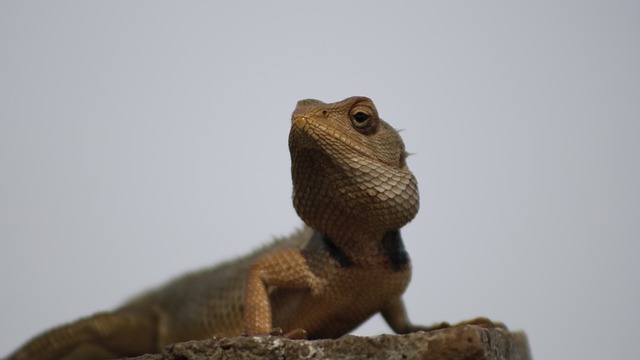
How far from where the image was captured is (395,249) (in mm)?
4383

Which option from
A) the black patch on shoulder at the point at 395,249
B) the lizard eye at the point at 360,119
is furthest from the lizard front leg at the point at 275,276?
the lizard eye at the point at 360,119

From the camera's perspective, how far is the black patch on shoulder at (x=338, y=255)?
4.30 m

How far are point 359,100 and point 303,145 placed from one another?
1.44 feet

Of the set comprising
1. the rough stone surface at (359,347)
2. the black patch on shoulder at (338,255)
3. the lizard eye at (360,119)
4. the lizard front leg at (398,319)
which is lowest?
the lizard front leg at (398,319)

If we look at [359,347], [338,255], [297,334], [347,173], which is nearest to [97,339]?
[338,255]

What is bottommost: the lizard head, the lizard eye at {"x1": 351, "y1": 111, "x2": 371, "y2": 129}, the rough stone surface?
the rough stone surface

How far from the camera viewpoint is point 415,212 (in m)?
4.17

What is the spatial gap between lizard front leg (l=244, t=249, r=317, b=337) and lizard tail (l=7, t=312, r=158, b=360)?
2.30 metres

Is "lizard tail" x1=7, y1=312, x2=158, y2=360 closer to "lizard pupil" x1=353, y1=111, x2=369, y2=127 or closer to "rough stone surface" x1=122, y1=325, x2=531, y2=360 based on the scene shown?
"rough stone surface" x1=122, y1=325, x2=531, y2=360

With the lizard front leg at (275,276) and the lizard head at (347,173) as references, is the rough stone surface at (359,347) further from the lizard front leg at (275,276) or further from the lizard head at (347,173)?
the lizard head at (347,173)

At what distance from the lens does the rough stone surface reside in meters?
3.27

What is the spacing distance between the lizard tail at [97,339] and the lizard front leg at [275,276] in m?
2.30

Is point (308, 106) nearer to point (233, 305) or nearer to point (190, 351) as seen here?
point (190, 351)

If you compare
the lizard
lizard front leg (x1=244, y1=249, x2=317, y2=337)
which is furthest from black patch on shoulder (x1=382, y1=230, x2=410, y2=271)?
lizard front leg (x1=244, y1=249, x2=317, y2=337)
